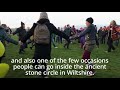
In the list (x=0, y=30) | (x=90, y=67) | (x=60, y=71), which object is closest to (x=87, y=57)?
(x=90, y=67)

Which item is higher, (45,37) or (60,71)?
(45,37)

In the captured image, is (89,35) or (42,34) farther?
(89,35)

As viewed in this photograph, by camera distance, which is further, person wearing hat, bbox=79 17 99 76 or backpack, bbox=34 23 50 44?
person wearing hat, bbox=79 17 99 76

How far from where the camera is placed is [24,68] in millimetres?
9570

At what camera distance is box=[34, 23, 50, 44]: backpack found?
7.71 m

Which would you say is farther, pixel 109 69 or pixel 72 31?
pixel 72 31

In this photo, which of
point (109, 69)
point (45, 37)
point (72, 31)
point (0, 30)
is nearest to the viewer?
point (45, 37)

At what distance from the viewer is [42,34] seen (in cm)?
771

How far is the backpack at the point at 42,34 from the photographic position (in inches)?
304

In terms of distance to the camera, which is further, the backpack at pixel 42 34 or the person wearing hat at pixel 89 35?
the person wearing hat at pixel 89 35

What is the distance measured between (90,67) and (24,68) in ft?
6.38

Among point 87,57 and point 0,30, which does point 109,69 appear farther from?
point 0,30
